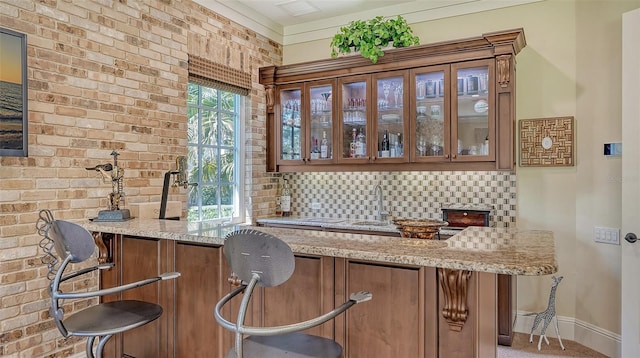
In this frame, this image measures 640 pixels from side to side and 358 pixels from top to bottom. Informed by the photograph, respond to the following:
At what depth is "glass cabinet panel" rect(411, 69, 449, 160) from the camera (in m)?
3.46

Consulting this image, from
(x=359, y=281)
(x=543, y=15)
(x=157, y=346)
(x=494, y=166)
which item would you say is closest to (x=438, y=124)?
(x=494, y=166)

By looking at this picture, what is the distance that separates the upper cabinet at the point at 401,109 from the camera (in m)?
3.24

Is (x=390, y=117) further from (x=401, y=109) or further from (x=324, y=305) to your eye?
(x=324, y=305)

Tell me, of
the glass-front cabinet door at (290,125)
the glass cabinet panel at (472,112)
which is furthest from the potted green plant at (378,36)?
the glass-front cabinet door at (290,125)

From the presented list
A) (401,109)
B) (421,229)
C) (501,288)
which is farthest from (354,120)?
(421,229)

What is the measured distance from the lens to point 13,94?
2.27 metres

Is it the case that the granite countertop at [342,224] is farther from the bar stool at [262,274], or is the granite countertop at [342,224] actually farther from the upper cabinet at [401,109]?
the bar stool at [262,274]

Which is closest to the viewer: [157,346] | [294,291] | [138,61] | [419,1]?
[294,291]

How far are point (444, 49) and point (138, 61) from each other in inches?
97.4

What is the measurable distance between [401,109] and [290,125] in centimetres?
122

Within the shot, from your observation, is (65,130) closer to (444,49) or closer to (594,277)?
(444,49)

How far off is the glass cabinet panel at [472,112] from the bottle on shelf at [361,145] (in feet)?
2.75

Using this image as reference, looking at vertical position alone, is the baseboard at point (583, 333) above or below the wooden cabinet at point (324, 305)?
below

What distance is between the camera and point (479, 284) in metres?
1.52
